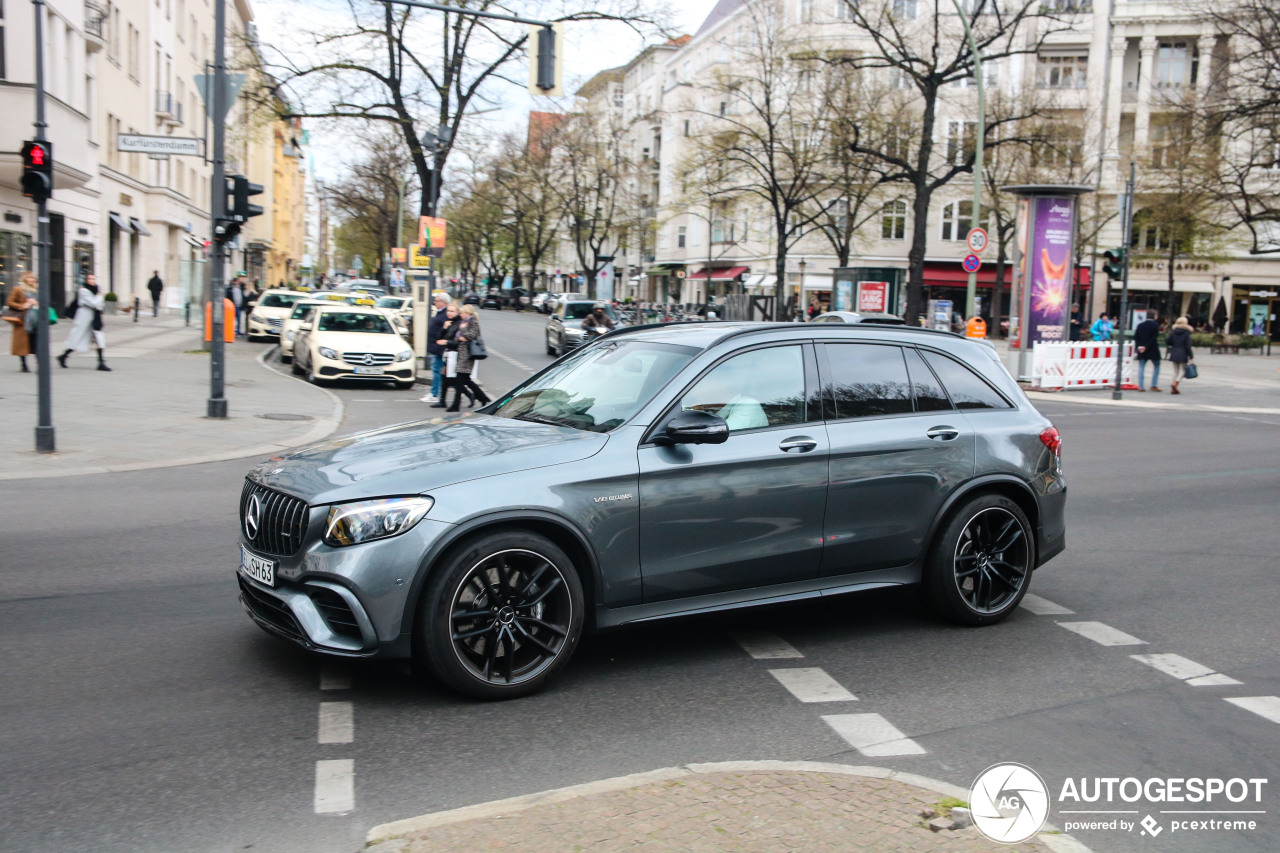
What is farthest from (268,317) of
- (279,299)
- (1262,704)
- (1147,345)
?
(1262,704)

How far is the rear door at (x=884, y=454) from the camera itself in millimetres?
5734

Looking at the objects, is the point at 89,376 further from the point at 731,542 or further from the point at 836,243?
the point at 836,243

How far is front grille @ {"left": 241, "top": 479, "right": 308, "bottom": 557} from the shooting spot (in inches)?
185

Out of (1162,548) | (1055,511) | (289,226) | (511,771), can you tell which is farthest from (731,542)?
(289,226)

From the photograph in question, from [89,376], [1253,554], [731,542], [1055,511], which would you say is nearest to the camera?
[731,542]

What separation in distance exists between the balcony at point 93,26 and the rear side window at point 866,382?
35530 millimetres

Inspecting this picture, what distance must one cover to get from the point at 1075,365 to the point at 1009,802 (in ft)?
81.9

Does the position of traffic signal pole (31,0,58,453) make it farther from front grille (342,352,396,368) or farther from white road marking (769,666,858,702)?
front grille (342,352,396,368)

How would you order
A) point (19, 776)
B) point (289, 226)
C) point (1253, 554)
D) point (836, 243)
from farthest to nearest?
point (289, 226)
point (836, 243)
point (1253, 554)
point (19, 776)

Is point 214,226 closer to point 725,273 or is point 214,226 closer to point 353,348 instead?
point 353,348

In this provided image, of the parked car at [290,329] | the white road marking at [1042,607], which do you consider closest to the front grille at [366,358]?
the parked car at [290,329]

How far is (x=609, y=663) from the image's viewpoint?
5469mm

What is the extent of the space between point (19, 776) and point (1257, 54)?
100 ft

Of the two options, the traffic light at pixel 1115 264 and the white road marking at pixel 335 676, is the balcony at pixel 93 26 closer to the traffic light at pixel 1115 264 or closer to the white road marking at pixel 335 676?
the traffic light at pixel 1115 264
